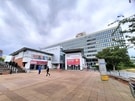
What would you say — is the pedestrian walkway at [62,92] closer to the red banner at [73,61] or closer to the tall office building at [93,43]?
the red banner at [73,61]

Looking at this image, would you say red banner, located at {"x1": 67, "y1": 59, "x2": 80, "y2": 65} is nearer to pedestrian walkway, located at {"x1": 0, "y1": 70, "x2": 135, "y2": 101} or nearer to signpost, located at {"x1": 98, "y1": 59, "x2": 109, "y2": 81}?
signpost, located at {"x1": 98, "y1": 59, "x2": 109, "y2": 81}

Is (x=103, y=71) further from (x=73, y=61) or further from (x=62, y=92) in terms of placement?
(x=73, y=61)

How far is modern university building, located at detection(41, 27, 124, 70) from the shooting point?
4374 centimetres

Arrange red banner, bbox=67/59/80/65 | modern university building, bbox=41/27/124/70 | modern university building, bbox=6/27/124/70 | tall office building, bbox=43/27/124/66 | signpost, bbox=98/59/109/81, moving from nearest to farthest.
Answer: signpost, bbox=98/59/109/81 → modern university building, bbox=6/27/124/70 → red banner, bbox=67/59/80/65 → modern university building, bbox=41/27/124/70 → tall office building, bbox=43/27/124/66

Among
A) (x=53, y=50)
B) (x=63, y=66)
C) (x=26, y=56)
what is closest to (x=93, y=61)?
(x=63, y=66)

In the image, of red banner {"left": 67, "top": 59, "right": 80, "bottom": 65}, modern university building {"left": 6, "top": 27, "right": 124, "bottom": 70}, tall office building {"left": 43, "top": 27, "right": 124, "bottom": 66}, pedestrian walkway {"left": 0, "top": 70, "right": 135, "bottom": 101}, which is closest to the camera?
pedestrian walkway {"left": 0, "top": 70, "right": 135, "bottom": 101}

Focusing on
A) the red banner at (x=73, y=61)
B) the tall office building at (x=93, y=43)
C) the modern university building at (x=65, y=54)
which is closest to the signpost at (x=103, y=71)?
the modern university building at (x=65, y=54)

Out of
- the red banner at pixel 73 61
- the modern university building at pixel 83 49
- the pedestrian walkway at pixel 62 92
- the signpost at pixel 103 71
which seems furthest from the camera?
the modern university building at pixel 83 49

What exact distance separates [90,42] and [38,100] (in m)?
73.1

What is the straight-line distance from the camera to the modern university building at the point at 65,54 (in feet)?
119

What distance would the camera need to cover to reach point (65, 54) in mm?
46312

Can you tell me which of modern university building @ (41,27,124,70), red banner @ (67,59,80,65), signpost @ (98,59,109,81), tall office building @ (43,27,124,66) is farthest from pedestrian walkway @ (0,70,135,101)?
tall office building @ (43,27,124,66)

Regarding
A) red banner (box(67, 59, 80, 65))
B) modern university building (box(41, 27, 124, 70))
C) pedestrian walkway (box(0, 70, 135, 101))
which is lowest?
pedestrian walkway (box(0, 70, 135, 101))

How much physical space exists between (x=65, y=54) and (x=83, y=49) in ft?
31.7
